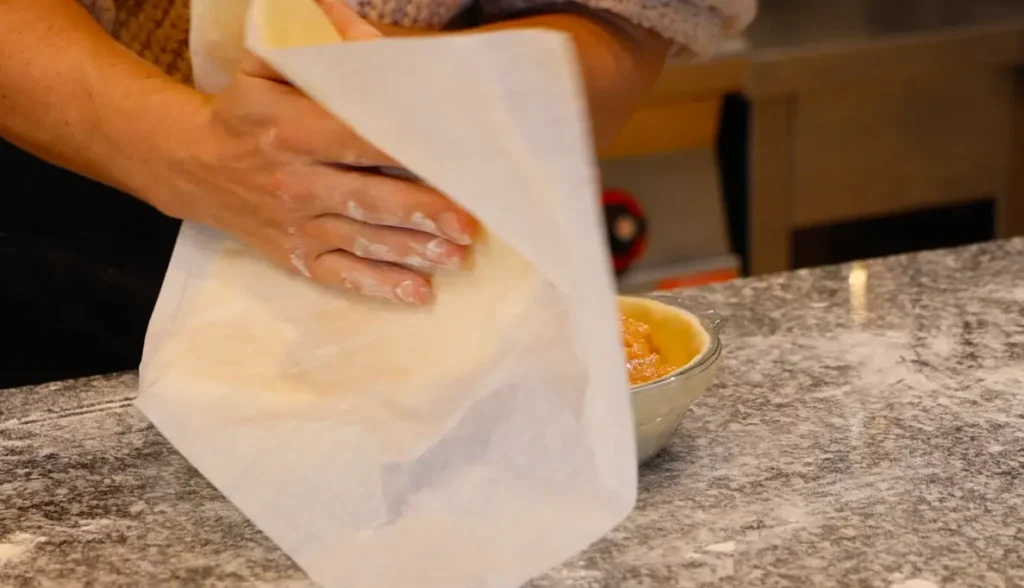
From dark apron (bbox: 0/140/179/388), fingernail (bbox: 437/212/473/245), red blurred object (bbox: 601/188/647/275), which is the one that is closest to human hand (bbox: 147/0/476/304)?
fingernail (bbox: 437/212/473/245)

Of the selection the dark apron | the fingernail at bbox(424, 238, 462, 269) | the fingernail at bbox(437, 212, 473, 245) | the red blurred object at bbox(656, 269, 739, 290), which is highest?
the fingernail at bbox(437, 212, 473, 245)

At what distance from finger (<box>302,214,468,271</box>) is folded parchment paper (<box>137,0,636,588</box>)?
A: 0.5 inches

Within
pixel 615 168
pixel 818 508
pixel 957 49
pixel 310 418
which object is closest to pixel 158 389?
pixel 310 418

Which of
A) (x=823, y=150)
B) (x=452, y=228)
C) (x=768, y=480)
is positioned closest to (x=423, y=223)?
(x=452, y=228)

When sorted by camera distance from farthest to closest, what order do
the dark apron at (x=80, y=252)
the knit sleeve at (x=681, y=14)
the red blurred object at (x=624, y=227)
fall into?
the red blurred object at (x=624, y=227) < the dark apron at (x=80, y=252) < the knit sleeve at (x=681, y=14)

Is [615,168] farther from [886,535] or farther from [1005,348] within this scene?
[886,535]

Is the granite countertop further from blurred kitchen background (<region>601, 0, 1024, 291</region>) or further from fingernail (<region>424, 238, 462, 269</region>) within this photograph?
blurred kitchen background (<region>601, 0, 1024, 291</region>)

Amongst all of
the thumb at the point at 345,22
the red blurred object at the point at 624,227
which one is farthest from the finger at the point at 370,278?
the red blurred object at the point at 624,227

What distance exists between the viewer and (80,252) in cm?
82

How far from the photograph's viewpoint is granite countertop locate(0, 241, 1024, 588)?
1.51 ft

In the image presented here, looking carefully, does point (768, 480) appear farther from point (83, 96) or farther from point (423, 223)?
point (83, 96)

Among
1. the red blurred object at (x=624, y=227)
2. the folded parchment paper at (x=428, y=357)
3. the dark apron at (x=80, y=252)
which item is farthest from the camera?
the red blurred object at (x=624, y=227)

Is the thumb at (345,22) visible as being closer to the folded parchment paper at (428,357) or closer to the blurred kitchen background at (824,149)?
the folded parchment paper at (428,357)

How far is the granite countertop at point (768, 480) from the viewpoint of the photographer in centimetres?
46
